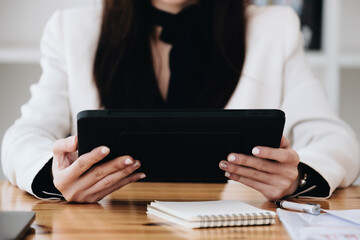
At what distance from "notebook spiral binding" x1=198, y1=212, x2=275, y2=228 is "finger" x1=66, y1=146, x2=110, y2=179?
22 centimetres

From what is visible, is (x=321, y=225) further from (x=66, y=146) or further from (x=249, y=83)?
(x=249, y=83)

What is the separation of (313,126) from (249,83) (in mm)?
264

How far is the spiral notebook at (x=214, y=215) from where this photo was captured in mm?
718

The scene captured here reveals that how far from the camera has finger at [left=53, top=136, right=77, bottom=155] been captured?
87 cm

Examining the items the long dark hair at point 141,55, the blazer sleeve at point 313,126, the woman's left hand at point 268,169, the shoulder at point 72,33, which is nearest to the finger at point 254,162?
the woman's left hand at point 268,169

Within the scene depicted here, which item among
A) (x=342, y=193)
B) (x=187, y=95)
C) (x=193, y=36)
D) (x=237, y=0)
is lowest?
(x=342, y=193)

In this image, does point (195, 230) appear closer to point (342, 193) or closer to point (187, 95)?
A: point (342, 193)

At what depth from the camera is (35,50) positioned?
2.15 meters

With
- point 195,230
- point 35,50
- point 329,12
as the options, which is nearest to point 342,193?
point 195,230

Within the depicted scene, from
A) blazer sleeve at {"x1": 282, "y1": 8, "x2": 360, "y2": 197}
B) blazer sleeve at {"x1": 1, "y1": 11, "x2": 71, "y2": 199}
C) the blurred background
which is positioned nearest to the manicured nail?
blazer sleeve at {"x1": 282, "y1": 8, "x2": 360, "y2": 197}

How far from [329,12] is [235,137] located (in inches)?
59.9

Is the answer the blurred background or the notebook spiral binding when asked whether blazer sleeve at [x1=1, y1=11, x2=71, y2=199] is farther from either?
the blurred background

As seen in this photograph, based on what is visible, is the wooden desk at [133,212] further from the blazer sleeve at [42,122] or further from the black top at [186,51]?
the black top at [186,51]

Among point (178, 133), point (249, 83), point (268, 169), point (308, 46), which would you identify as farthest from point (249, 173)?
point (308, 46)
